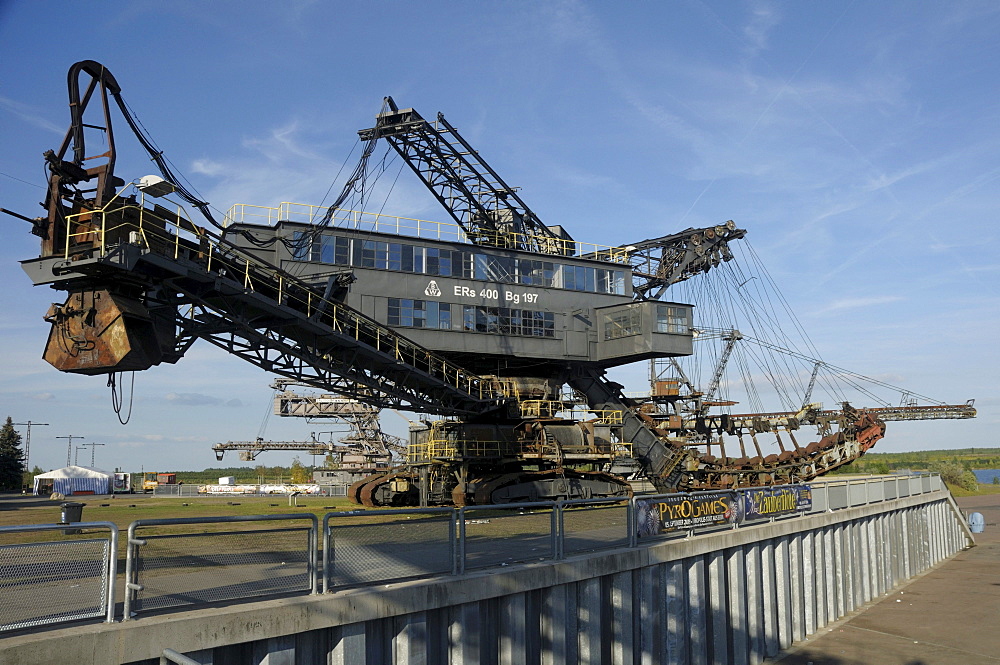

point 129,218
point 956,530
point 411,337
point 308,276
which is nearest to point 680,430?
point 956,530

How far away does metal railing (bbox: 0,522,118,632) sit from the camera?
726 cm

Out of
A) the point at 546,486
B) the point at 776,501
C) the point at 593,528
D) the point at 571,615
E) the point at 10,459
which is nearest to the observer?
the point at 571,615

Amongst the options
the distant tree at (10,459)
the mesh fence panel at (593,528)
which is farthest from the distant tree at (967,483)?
the distant tree at (10,459)

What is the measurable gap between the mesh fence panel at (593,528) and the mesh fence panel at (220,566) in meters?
5.56

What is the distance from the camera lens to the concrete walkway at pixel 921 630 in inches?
737

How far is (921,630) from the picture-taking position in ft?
70.1

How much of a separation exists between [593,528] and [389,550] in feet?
17.2

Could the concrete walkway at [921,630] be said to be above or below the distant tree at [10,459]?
below

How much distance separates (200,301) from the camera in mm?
20141

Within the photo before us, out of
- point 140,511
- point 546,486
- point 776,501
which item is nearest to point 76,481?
point 140,511

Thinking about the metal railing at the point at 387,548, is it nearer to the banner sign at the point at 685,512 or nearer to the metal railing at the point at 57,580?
the metal railing at the point at 57,580

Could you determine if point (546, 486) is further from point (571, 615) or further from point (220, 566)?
point (220, 566)

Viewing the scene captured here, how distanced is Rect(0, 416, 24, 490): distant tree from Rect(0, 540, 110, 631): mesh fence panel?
286ft

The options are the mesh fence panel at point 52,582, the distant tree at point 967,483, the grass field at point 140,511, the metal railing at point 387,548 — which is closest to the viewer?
the mesh fence panel at point 52,582
